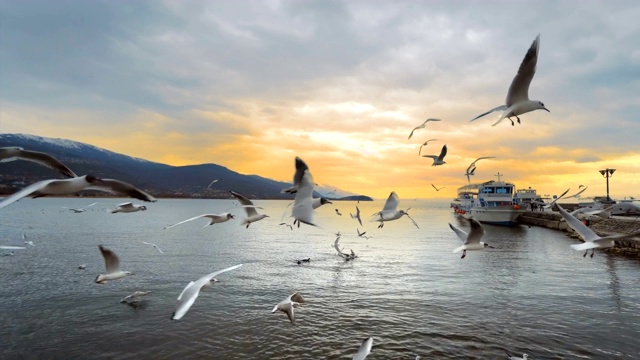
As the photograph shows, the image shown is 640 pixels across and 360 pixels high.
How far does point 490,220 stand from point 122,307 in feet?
215

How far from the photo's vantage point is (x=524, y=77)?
821 cm

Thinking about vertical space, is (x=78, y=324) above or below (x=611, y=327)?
below

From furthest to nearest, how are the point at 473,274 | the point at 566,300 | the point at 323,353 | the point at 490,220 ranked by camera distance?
the point at 490,220 → the point at 473,274 → the point at 566,300 → the point at 323,353

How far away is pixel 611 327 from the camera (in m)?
15.1

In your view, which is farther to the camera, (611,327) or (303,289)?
(303,289)

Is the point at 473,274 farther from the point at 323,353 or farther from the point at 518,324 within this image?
the point at 323,353

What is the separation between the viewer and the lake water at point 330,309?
1310 centimetres

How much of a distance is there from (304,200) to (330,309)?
9.18 metres

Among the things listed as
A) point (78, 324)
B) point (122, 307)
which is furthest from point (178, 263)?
point (78, 324)

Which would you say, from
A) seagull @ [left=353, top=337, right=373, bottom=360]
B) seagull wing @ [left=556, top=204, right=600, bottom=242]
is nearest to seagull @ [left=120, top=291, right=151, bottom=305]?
seagull @ [left=353, top=337, right=373, bottom=360]

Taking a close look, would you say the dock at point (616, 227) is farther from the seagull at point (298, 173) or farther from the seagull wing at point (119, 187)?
the seagull wing at point (119, 187)

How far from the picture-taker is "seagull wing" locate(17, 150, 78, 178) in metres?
6.64

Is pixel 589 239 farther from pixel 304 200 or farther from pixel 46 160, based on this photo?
pixel 46 160

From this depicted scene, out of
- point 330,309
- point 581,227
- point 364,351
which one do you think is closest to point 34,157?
point 364,351
